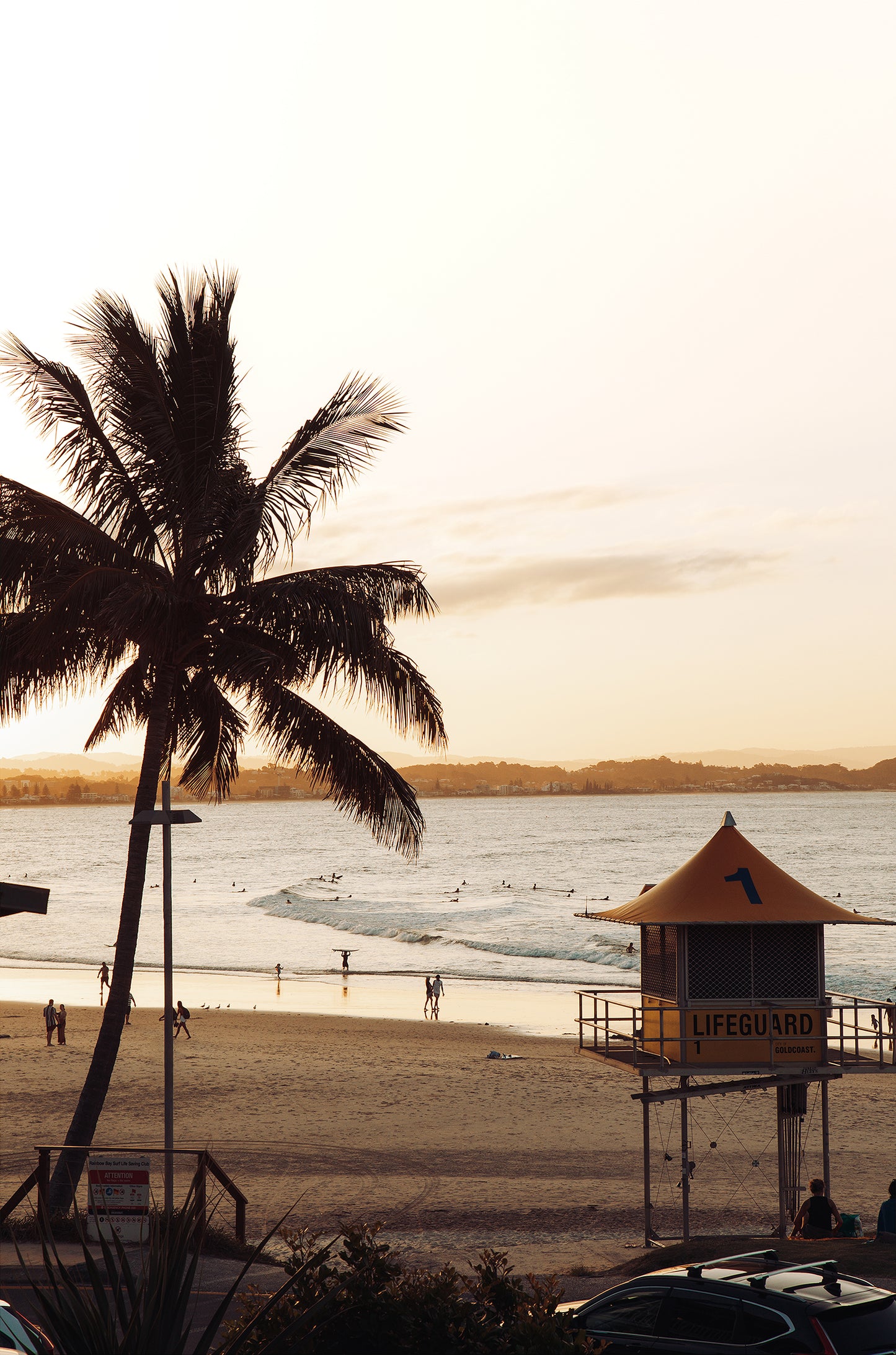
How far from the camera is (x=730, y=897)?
16594mm

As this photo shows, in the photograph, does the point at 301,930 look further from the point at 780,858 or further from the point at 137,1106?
the point at 780,858

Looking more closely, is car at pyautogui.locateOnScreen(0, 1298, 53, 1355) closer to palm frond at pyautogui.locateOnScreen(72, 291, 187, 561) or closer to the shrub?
the shrub

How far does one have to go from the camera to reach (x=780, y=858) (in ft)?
447

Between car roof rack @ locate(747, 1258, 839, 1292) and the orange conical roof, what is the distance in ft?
24.2

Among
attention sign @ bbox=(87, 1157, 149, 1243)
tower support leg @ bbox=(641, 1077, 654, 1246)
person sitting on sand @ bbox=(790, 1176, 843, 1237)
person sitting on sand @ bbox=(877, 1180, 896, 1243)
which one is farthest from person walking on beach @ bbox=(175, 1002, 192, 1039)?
person sitting on sand @ bbox=(877, 1180, 896, 1243)

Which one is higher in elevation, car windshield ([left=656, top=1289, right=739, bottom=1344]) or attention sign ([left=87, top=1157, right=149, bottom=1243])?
car windshield ([left=656, top=1289, right=739, bottom=1344])

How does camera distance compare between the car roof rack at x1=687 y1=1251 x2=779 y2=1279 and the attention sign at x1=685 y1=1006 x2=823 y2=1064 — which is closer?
the car roof rack at x1=687 y1=1251 x2=779 y2=1279

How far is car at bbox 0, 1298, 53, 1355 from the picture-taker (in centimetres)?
720

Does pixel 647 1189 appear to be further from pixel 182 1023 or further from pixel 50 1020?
pixel 182 1023

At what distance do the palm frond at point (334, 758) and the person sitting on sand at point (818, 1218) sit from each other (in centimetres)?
650

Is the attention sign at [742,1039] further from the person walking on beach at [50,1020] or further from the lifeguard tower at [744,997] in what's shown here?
the person walking on beach at [50,1020]

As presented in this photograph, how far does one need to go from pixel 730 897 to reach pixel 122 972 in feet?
26.8

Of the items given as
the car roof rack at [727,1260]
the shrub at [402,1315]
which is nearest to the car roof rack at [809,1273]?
the car roof rack at [727,1260]

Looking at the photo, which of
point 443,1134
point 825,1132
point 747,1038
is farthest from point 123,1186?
point 443,1134
